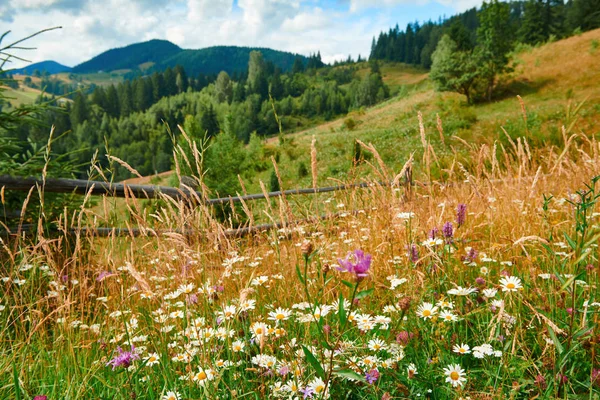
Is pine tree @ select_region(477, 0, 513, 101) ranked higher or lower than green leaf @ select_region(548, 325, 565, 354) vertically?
higher

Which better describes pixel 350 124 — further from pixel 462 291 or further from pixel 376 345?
pixel 376 345

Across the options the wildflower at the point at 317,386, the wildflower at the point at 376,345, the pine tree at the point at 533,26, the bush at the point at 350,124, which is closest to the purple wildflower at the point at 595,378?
the wildflower at the point at 376,345

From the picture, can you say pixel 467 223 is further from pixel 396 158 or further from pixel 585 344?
pixel 396 158

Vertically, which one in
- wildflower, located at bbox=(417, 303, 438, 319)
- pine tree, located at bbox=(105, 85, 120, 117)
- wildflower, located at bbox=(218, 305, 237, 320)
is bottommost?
wildflower, located at bbox=(218, 305, 237, 320)

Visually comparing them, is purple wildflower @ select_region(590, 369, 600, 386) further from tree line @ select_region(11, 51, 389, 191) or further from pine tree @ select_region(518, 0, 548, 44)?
tree line @ select_region(11, 51, 389, 191)

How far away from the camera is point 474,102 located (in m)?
29.1

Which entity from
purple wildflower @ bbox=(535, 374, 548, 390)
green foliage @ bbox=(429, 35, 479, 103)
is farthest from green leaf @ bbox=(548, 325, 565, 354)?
green foliage @ bbox=(429, 35, 479, 103)

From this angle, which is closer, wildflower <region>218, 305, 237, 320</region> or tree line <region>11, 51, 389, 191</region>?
wildflower <region>218, 305, 237, 320</region>

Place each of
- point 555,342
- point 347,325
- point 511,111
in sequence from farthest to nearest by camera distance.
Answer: point 511,111 → point 347,325 → point 555,342

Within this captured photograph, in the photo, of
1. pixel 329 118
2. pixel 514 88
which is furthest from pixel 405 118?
pixel 329 118

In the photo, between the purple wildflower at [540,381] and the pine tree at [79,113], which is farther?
the pine tree at [79,113]

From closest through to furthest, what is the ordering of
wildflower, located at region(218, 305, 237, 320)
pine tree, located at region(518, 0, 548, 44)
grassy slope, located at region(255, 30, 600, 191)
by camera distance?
wildflower, located at region(218, 305, 237, 320)
grassy slope, located at region(255, 30, 600, 191)
pine tree, located at region(518, 0, 548, 44)

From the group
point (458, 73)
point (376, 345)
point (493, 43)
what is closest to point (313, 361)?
point (376, 345)

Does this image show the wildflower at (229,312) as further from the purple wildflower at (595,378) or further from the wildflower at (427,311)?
the purple wildflower at (595,378)
